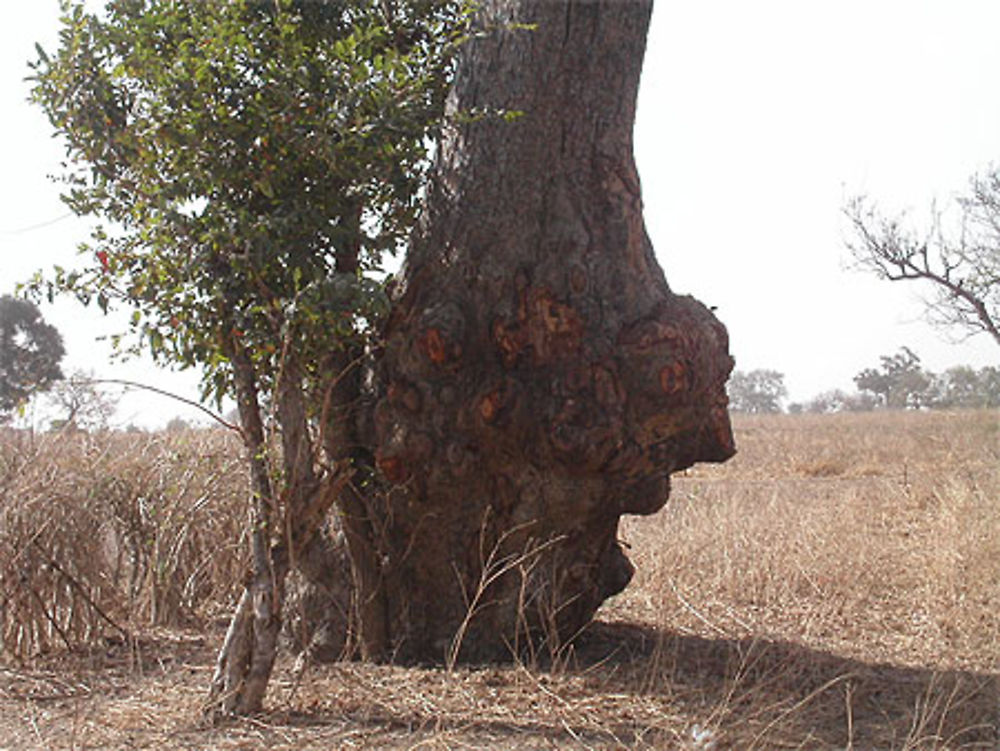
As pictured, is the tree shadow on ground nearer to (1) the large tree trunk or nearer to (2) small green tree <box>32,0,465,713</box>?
(1) the large tree trunk

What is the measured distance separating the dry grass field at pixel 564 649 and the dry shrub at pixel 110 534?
0.5 inches

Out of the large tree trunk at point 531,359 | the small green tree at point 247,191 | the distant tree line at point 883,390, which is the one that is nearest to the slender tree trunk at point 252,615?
the small green tree at point 247,191

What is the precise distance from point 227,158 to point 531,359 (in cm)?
138

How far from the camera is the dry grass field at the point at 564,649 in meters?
3.63

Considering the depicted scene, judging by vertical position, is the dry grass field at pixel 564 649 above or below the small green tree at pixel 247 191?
below

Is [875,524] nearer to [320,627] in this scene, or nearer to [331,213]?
[320,627]

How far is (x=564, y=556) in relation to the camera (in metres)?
4.38

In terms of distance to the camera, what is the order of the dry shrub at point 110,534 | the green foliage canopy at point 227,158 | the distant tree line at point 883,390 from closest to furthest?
the green foliage canopy at point 227,158, the dry shrub at point 110,534, the distant tree line at point 883,390

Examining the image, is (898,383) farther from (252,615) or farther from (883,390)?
(252,615)

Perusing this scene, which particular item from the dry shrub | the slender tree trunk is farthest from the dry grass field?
the slender tree trunk

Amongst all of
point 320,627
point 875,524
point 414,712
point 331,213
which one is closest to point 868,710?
point 414,712

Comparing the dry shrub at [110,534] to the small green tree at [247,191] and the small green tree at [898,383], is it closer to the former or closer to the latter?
the small green tree at [247,191]

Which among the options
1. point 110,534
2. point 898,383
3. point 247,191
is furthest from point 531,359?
point 898,383

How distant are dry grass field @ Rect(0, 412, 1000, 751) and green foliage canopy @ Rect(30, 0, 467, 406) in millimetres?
1308
